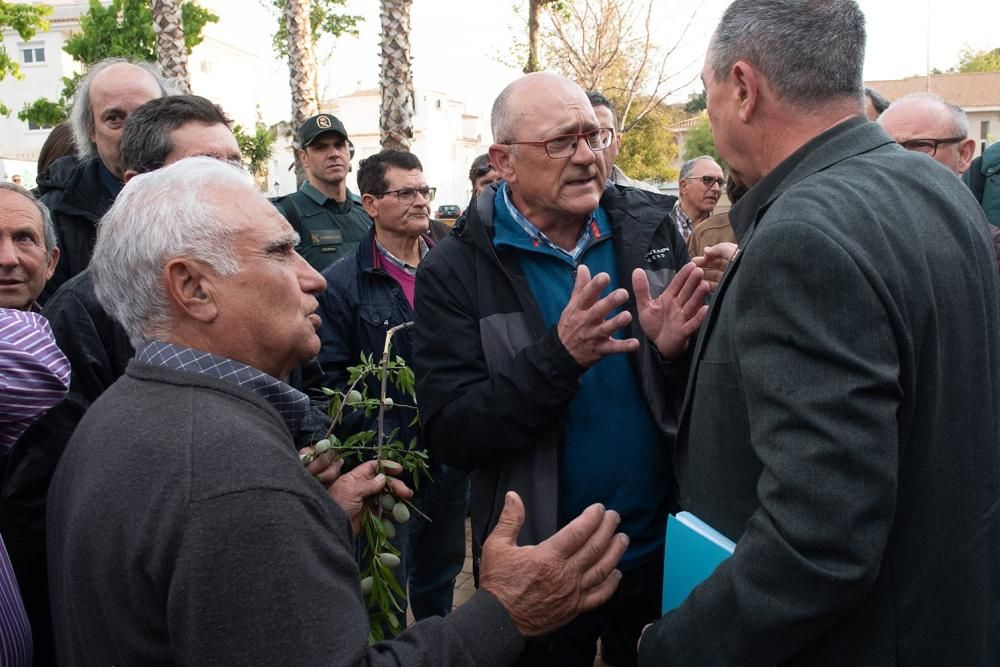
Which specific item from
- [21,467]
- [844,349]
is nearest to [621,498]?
[844,349]

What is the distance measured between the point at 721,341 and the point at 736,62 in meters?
0.66

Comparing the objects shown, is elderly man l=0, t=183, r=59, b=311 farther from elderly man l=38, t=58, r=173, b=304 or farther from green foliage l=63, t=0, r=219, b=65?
green foliage l=63, t=0, r=219, b=65

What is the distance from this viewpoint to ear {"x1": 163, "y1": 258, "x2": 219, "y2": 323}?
167cm

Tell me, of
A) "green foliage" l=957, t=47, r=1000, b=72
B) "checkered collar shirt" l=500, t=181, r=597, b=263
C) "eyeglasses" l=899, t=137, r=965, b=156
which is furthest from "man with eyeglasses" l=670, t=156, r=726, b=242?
"green foliage" l=957, t=47, r=1000, b=72

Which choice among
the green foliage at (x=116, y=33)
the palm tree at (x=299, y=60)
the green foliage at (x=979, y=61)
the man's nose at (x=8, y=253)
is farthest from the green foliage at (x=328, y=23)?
the green foliage at (x=979, y=61)

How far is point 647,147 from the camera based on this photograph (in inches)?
1190

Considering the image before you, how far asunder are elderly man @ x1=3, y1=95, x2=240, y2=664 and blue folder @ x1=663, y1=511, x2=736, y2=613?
5.50ft

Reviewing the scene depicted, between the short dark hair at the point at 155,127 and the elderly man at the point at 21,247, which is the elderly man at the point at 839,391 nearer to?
the short dark hair at the point at 155,127

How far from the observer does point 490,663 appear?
1.65m

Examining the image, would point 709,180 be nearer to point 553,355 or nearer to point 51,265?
point 553,355

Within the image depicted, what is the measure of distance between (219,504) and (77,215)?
2.58m

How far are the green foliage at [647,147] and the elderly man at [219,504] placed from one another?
2485cm

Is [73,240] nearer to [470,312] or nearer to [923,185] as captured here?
[470,312]

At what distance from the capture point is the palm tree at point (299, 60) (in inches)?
478
